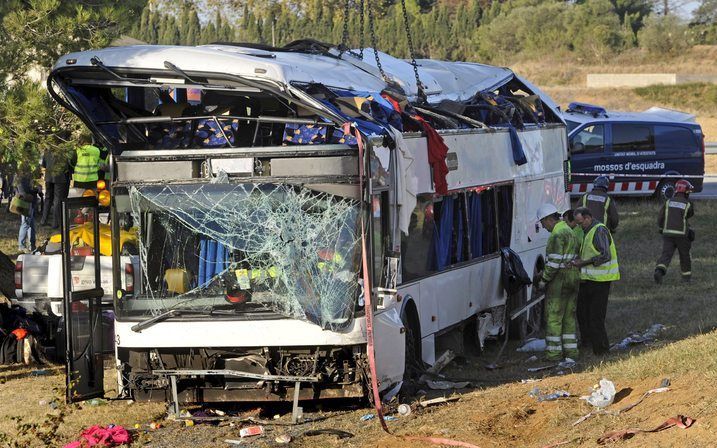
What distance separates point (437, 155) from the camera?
11.4m

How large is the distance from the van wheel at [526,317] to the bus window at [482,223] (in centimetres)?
79

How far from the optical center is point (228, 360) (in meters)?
9.88

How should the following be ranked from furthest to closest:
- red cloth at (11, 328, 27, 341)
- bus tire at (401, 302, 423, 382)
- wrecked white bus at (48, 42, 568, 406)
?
red cloth at (11, 328, 27, 341) < bus tire at (401, 302, 423, 382) < wrecked white bus at (48, 42, 568, 406)

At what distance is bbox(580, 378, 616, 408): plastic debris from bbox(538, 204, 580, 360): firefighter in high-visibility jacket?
400cm

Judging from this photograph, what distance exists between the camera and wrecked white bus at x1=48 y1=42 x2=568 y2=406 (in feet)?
31.4

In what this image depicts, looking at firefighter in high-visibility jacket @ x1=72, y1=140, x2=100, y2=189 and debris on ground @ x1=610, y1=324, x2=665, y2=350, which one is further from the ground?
firefighter in high-visibility jacket @ x1=72, y1=140, x2=100, y2=189

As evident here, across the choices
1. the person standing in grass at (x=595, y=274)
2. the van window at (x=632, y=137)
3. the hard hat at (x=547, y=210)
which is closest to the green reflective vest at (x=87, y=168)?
the hard hat at (x=547, y=210)

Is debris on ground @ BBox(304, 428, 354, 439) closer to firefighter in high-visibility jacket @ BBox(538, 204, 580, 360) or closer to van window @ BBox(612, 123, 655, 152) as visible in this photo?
firefighter in high-visibility jacket @ BBox(538, 204, 580, 360)

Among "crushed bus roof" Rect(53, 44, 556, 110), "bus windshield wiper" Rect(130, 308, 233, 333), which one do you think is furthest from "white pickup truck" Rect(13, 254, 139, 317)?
"crushed bus roof" Rect(53, 44, 556, 110)

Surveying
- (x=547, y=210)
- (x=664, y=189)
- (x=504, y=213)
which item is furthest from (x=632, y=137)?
(x=504, y=213)

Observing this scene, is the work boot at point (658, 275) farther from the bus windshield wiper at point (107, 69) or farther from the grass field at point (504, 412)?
the bus windshield wiper at point (107, 69)

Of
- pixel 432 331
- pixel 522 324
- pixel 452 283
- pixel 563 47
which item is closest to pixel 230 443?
pixel 432 331

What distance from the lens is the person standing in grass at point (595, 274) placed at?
13188 millimetres

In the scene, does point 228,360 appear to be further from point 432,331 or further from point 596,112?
point 596,112
